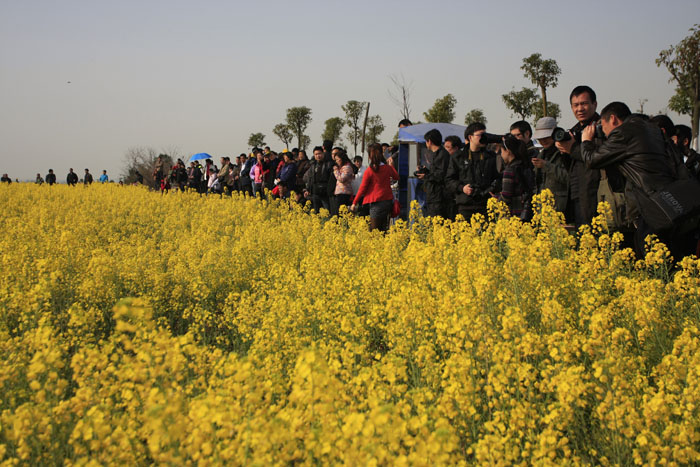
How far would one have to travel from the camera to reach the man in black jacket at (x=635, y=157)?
13.8 feet

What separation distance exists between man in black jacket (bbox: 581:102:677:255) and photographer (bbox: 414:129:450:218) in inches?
119

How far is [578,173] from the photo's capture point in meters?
5.08

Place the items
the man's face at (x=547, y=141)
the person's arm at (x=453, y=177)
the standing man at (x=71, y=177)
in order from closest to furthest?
the man's face at (x=547, y=141), the person's arm at (x=453, y=177), the standing man at (x=71, y=177)

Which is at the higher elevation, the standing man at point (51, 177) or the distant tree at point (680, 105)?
the distant tree at point (680, 105)

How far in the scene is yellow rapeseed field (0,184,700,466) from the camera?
1938 millimetres

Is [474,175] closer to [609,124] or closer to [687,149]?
[687,149]

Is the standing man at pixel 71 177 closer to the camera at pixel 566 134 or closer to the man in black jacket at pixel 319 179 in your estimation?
the man in black jacket at pixel 319 179

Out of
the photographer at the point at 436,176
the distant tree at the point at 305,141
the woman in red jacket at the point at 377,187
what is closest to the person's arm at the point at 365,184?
the woman in red jacket at the point at 377,187

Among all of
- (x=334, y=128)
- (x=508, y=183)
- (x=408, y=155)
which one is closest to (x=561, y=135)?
(x=508, y=183)

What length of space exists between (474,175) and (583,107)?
2.02 meters

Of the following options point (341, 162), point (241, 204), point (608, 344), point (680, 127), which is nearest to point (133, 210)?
point (241, 204)

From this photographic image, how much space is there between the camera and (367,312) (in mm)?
4523

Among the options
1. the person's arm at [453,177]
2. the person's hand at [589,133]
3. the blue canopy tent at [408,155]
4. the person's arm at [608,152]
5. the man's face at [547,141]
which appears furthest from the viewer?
the blue canopy tent at [408,155]

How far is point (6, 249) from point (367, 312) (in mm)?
4463
